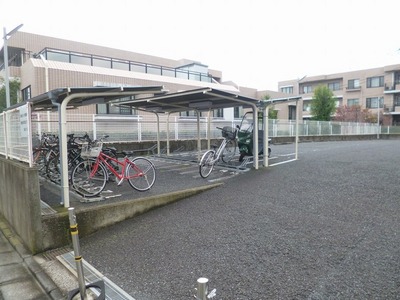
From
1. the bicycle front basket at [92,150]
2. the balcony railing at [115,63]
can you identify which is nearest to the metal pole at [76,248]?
the bicycle front basket at [92,150]

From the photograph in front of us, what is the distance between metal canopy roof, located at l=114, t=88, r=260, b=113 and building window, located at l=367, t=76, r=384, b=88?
3780 centimetres

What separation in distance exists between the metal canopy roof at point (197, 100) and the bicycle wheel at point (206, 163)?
1445 mm

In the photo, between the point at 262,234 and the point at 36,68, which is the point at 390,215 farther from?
the point at 36,68

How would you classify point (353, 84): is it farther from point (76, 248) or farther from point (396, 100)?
point (76, 248)

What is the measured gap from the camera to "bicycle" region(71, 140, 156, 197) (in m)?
5.39

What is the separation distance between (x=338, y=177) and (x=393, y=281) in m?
4.27

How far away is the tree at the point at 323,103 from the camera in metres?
30.7

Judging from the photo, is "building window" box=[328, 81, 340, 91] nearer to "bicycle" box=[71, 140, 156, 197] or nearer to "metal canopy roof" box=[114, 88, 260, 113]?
"metal canopy roof" box=[114, 88, 260, 113]

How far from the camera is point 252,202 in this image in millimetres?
5234

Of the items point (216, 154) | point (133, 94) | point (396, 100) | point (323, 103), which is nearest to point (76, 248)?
point (133, 94)

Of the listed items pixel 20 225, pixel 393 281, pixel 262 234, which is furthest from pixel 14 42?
pixel 393 281

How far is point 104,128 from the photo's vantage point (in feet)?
36.7

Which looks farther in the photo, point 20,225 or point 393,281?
point 20,225

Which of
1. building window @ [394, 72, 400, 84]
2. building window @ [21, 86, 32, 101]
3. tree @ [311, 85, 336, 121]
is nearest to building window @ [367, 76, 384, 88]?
building window @ [394, 72, 400, 84]
